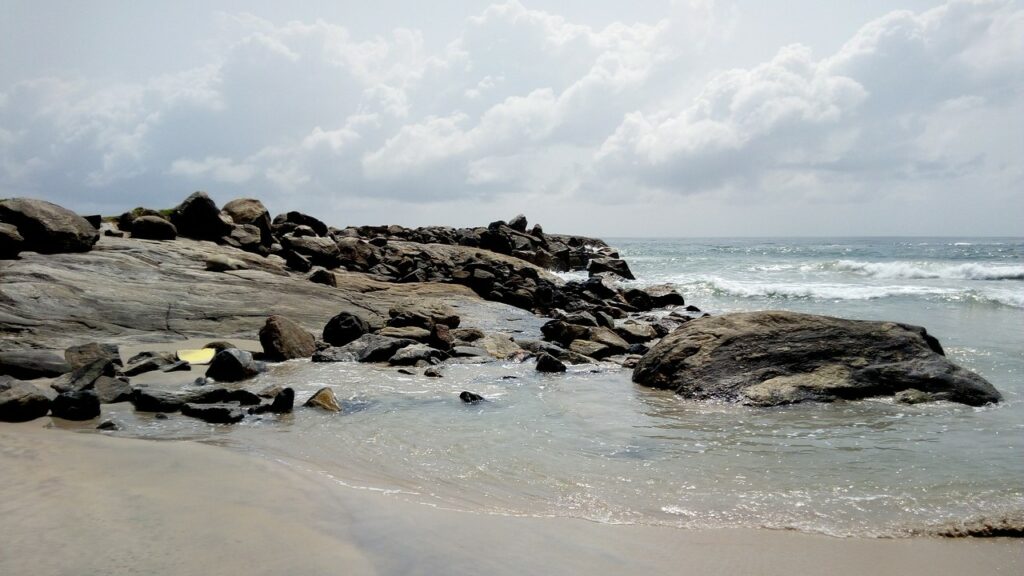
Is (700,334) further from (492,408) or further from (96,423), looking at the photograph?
(96,423)

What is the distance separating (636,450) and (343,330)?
23.5 feet

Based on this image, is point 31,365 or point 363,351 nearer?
point 31,365

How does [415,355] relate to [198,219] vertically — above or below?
below

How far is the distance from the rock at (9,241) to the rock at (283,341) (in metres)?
4.90

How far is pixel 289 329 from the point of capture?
1102cm

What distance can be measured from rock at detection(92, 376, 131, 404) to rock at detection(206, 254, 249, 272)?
6.93 metres

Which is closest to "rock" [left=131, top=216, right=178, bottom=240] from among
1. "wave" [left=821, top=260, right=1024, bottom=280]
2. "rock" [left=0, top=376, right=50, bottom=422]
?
"rock" [left=0, top=376, right=50, bottom=422]

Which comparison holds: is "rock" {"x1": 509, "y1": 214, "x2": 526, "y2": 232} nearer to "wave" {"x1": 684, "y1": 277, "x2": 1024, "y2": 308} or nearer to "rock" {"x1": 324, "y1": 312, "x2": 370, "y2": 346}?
"wave" {"x1": 684, "y1": 277, "x2": 1024, "y2": 308}

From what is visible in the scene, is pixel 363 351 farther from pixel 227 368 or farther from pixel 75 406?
pixel 75 406

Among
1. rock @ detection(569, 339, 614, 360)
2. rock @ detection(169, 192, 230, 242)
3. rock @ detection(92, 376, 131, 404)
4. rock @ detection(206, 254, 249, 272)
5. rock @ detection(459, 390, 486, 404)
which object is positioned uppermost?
rock @ detection(169, 192, 230, 242)

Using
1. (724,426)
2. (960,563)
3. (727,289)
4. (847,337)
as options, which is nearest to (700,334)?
(847,337)

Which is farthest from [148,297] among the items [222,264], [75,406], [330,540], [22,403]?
[330,540]

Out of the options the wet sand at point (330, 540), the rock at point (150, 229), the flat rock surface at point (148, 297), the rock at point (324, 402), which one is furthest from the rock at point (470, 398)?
the rock at point (150, 229)

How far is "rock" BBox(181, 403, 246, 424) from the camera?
6.68 meters
